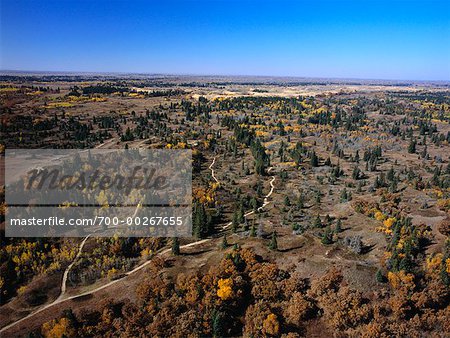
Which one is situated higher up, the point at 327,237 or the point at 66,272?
the point at 327,237

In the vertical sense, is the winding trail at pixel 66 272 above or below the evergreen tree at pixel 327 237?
below

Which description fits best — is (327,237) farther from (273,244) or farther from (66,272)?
(66,272)

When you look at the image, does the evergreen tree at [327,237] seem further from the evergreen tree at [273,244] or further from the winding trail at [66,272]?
the winding trail at [66,272]

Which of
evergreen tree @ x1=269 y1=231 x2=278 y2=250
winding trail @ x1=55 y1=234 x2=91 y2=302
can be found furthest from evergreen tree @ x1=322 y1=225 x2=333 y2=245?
winding trail @ x1=55 y1=234 x2=91 y2=302

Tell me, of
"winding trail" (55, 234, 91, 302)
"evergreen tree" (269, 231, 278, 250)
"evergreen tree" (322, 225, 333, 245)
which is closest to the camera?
"winding trail" (55, 234, 91, 302)

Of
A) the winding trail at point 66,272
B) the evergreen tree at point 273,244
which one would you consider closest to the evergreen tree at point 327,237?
the evergreen tree at point 273,244

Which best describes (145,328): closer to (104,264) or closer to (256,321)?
(256,321)

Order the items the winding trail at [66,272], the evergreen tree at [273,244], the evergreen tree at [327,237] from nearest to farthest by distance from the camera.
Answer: the winding trail at [66,272], the evergreen tree at [273,244], the evergreen tree at [327,237]

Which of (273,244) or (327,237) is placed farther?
(327,237)

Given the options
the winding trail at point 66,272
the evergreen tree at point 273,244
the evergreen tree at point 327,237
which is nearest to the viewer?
the winding trail at point 66,272

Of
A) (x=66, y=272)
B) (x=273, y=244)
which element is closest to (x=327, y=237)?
(x=273, y=244)

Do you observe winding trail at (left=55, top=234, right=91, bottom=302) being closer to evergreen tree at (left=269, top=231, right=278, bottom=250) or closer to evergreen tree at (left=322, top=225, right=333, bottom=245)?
evergreen tree at (left=269, top=231, right=278, bottom=250)
